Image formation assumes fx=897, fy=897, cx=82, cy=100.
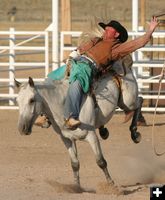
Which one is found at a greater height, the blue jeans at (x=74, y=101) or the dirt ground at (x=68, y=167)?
the blue jeans at (x=74, y=101)

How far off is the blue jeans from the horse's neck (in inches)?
4.3

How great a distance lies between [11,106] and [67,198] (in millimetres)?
8451

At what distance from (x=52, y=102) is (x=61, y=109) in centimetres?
12

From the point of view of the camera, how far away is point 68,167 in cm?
1068

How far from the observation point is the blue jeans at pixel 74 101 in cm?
888

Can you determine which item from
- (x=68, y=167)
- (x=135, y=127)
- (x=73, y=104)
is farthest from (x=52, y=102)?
(x=68, y=167)

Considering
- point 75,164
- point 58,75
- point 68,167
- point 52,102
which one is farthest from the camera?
point 68,167

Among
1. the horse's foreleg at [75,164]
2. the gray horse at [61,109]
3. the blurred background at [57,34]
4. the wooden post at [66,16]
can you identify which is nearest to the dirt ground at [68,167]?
the horse's foreleg at [75,164]

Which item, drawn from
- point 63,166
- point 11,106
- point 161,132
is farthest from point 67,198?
point 11,106

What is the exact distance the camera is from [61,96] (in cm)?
913

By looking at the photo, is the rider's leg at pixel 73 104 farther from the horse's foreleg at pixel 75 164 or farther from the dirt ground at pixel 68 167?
the dirt ground at pixel 68 167

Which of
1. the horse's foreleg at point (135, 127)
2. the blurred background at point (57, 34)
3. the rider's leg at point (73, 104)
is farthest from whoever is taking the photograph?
the blurred background at point (57, 34)

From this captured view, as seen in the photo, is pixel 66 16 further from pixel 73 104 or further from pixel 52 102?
pixel 73 104

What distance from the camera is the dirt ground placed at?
888 cm
